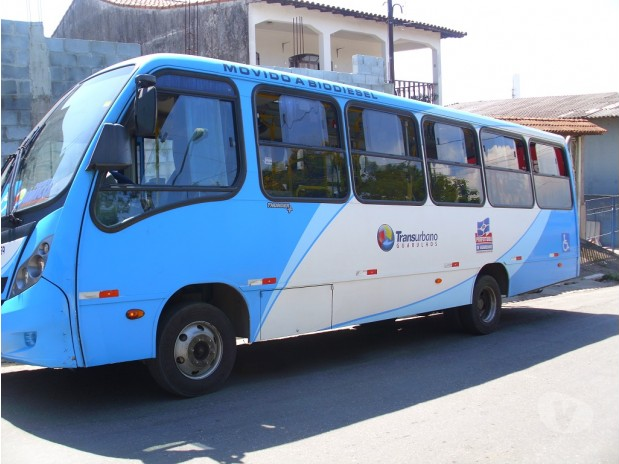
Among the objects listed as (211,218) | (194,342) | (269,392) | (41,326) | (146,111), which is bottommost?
(269,392)

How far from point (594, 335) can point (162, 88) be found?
6.99 meters

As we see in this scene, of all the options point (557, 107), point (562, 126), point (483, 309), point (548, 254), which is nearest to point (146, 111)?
point (483, 309)

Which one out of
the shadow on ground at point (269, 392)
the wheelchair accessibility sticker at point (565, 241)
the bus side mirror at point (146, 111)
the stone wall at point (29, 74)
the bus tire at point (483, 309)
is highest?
the stone wall at point (29, 74)

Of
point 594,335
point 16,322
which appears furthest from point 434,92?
point 16,322

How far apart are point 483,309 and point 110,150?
6.57m

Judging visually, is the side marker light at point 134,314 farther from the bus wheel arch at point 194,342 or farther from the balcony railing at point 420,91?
the balcony railing at point 420,91

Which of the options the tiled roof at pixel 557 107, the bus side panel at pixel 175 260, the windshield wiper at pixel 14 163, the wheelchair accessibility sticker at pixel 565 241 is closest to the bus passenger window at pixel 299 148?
the bus side panel at pixel 175 260

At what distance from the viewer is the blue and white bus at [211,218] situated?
5.35 m

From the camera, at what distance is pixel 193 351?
6043 millimetres

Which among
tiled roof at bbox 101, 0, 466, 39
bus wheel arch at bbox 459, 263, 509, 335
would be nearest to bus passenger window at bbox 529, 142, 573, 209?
bus wheel arch at bbox 459, 263, 509, 335

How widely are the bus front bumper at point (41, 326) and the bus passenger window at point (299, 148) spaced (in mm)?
2322

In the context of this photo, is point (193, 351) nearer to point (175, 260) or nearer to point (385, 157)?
point (175, 260)

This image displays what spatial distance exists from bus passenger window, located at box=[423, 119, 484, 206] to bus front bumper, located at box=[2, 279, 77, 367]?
17.1 ft
